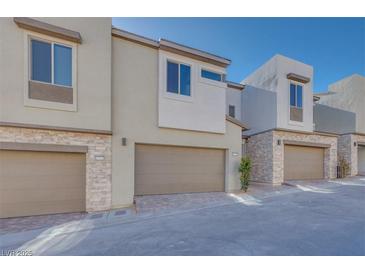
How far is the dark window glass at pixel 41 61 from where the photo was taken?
21.7 feet

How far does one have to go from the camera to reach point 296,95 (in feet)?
43.0

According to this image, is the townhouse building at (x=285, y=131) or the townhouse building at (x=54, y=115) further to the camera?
the townhouse building at (x=285, y=131)

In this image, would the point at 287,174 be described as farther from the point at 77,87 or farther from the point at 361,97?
the point at 77,87

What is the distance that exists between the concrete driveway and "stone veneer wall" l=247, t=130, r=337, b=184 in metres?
4.54

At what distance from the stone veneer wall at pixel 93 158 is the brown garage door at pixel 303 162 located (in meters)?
11.1

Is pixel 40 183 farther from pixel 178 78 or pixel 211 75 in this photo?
pixel 211 75

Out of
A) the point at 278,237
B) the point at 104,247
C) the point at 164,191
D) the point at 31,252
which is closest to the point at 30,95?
the point at 31,252

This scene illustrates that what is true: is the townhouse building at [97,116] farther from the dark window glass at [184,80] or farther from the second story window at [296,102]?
the second story window at [296,102]

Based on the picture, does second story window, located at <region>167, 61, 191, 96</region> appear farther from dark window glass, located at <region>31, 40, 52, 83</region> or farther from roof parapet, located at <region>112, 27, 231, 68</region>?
dark window glass, located at <region>31, 40, 52, 83</region>

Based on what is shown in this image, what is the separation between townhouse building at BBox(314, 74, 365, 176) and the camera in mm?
15844

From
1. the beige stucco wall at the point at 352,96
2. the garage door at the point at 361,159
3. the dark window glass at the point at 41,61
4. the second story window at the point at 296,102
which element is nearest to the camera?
the dark window glass at the point at 41,61

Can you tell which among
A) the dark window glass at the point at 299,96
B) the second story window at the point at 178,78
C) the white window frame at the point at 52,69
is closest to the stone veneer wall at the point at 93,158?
the white window frame at the point at 52,69

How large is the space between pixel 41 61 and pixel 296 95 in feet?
46.0

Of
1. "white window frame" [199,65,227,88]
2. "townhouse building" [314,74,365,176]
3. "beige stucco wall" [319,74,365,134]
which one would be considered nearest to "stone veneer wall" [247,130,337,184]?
"townhouse building" [314,74,365,176]
